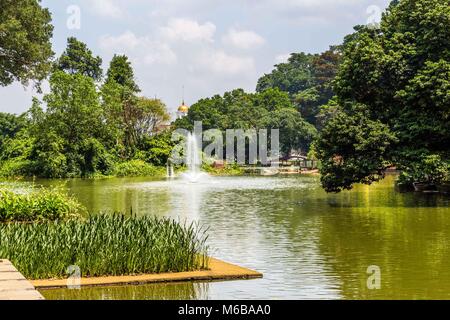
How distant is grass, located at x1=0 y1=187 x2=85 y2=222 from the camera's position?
784 inches

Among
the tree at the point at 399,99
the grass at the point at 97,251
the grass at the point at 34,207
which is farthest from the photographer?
A: the tree at the point at 399,99

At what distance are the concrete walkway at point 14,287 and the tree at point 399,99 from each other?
2297 centimetres

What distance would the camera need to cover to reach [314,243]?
63.1ft

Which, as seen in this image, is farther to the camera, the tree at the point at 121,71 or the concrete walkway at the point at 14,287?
the tree at the point at 121,71

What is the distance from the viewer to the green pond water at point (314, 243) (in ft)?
41.7

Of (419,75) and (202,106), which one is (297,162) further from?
(419,75)

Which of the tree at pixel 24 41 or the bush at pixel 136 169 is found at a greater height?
the tree at pixel 24 41

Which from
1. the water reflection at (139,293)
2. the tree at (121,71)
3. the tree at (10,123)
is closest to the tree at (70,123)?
the tree at (121,71)

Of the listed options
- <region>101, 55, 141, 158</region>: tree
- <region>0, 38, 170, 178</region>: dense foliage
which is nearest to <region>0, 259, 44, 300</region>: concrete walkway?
<region>0, 38, 170, 178</region>: dense foliage

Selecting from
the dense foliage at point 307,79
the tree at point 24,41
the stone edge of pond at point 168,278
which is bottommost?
the stone edge of pond at point 168,278

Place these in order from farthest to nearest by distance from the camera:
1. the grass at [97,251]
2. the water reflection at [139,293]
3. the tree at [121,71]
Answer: the tree at [121,71]
the grass at [97,251]
the water reflection at [139,293]

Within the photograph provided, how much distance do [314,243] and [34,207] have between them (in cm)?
783

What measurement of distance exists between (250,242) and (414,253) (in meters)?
4.37

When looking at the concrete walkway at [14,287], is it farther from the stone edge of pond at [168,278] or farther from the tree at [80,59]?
the tree at [80,59]
